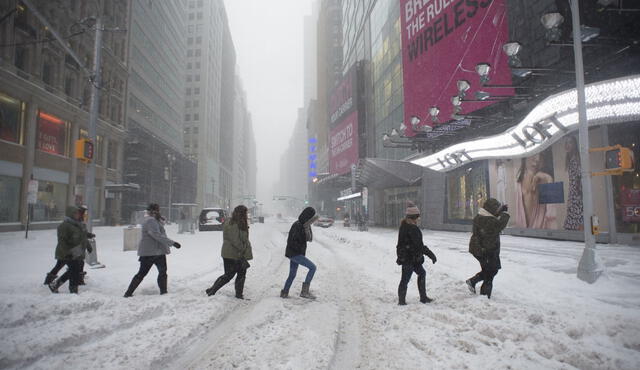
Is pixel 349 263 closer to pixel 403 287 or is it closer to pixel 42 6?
pixel 403 287

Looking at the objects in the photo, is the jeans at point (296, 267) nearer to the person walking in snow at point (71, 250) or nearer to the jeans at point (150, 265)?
the jeans at point (150, 265)

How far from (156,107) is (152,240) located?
2204 inches

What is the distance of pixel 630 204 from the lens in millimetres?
12602

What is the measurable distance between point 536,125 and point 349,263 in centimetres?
1061

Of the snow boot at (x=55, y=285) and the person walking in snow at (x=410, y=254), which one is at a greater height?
the person walking in snow at (x=410, y=254)

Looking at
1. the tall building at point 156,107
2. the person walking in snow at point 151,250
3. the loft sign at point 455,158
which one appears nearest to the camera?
the person walking in snow at point 151,250

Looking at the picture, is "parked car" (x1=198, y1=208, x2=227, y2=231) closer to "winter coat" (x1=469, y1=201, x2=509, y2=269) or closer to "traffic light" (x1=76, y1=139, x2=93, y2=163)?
"traffic light" (x1=76, y1=139, x2=93, y2=163)

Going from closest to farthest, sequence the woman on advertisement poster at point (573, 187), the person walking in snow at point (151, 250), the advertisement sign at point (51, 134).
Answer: the person walking in snow at point (151, 250) → the woman on advertisement poster at point (573, 187) → the advertisement sign at point (51, 134)

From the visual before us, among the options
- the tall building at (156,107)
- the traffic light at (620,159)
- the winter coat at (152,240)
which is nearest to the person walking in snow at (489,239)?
the traffic light at (620,159)

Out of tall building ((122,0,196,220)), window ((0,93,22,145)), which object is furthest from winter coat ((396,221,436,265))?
tall building ((122,0,196,220))

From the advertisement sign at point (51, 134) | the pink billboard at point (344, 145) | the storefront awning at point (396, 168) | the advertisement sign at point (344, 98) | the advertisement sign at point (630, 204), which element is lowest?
the advertisement sign at point (630, 204)

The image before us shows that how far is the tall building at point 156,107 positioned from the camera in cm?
4172

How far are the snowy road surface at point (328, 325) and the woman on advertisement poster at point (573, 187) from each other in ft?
24.4

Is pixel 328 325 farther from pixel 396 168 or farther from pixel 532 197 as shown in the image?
pixel 396 168
